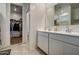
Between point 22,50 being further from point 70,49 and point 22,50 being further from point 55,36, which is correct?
point 70,49

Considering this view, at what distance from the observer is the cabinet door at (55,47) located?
1.88 metres

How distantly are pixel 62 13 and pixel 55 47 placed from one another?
0.63 meters

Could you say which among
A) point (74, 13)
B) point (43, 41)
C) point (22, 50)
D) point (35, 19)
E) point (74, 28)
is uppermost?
point (74, 13)

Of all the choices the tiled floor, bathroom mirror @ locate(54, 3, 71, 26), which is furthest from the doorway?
bathroom mirror @ locate(54, 3, 71, 26)

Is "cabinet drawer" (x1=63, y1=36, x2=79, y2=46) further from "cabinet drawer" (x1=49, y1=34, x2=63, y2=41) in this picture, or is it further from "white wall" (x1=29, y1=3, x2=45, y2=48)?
"white wall" (x1=29, y1=3, x2=45, y2=48)

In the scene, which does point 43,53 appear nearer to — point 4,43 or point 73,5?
point 4,43

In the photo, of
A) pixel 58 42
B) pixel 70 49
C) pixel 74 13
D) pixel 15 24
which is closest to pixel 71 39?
pixel 70 49

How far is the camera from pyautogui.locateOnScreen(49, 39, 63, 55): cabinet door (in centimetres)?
188

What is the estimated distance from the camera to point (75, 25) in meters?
2.04

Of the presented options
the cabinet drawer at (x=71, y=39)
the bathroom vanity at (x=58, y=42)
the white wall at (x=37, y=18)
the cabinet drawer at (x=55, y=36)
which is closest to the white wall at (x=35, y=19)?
the white wall at (x=37, y=18)

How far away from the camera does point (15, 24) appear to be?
6.37 ft

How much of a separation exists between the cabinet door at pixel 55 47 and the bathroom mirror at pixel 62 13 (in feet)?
1.38

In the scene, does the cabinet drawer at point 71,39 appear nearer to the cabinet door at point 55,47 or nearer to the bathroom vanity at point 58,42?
the bathroom vanity at point 58,42
